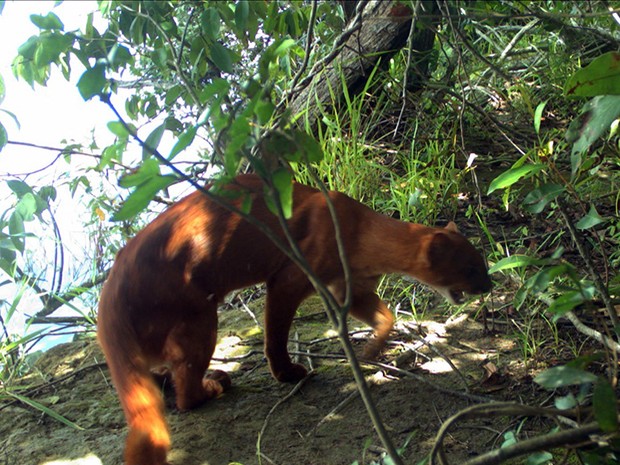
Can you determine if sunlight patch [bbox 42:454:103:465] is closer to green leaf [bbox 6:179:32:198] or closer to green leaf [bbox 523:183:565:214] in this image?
green leaf [bbox 6:179:32:198]

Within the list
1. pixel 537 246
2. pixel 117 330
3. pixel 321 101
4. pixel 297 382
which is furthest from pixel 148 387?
pixel 321 101

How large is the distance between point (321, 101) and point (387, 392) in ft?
9.38

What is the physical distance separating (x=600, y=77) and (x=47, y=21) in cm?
188

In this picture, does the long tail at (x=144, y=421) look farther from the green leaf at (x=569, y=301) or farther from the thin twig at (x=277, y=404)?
the green leaf at (x=569, y=301)

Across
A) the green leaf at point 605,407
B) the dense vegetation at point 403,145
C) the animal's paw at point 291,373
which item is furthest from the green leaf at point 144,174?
the animal's paw at point 291,373

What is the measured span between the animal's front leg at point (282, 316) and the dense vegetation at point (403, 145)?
0.71 m

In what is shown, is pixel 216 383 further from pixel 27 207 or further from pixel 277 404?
pixel 27 207

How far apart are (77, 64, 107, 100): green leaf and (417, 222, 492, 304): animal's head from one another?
7.57 feet

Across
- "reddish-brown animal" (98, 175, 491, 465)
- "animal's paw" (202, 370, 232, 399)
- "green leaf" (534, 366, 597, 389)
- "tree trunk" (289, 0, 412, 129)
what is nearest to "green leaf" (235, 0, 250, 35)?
"reddish-brown animal" (98, 175, 491, 465)

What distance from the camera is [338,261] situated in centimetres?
349

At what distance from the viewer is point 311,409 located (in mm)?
3199

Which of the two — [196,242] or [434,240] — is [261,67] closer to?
[196,242]

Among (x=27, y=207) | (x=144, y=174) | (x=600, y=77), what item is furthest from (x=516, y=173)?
(x=27, y=207)

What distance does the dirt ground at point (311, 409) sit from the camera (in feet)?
9.30
